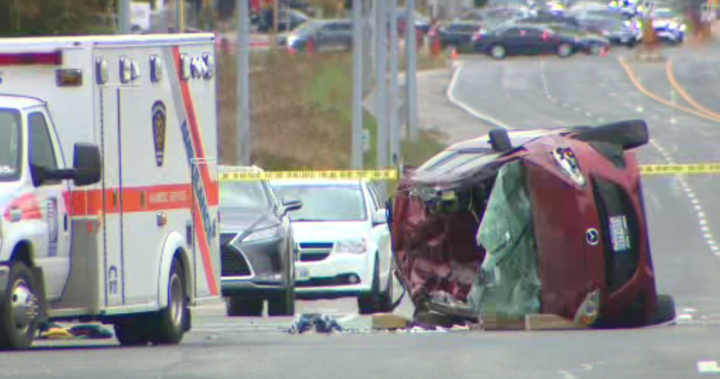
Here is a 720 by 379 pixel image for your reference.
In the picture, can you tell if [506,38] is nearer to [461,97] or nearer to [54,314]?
[461,97]

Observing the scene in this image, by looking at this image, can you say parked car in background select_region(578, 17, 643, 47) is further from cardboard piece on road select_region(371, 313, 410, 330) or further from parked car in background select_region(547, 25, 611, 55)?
parked car in background select_region(547, 25, 611, 55)

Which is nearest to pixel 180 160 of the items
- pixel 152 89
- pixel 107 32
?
pixel 152 89

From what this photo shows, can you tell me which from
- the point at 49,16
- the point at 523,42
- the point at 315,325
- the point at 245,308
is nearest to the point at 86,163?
the point at 315,325

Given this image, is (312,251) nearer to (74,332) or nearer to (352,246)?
(352,246)

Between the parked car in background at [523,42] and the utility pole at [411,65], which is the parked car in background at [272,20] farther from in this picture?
the utility pole at [411,65]

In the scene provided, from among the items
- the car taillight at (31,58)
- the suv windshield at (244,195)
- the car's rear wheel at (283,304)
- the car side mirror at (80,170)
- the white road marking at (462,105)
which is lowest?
Result: the white road marking at (462,105)

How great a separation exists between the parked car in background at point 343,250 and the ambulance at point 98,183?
666 centimetres

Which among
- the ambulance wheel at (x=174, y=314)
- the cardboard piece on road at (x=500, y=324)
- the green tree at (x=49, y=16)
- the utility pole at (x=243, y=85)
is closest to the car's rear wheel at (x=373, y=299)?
the cardboard piece on road at (x=500, y=324)

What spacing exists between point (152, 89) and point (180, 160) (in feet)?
2.35

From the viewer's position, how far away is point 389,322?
53.1 feet

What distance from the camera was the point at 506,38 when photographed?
218 ft

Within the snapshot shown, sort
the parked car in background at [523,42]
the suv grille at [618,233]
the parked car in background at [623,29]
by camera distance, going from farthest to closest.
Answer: the parked car in background at [523,42] < the parked car in background at [623,29] < the suv grille at [618,233]

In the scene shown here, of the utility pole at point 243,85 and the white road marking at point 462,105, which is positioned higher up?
the utility pole at point 243,85

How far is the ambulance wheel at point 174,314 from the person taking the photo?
1416 cm
